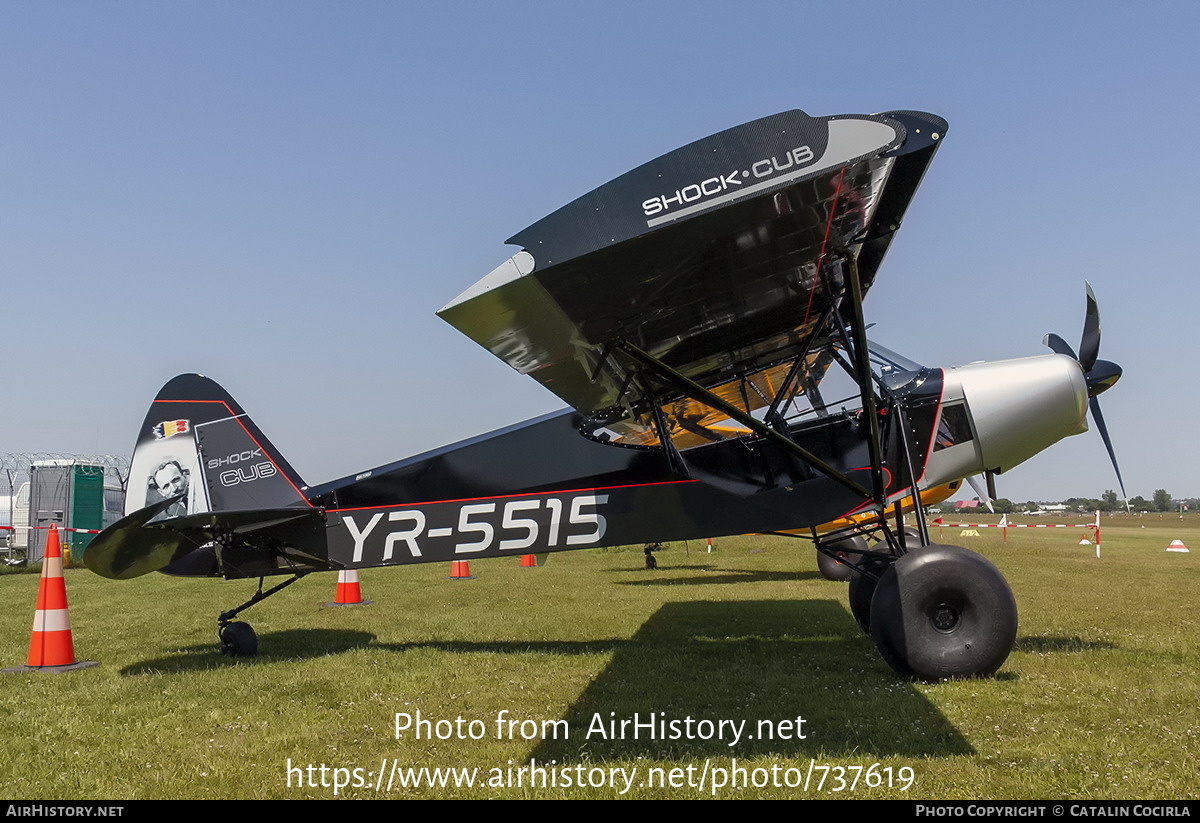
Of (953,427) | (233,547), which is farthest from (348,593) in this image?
(953,427)

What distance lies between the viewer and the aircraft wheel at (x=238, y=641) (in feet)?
25.7

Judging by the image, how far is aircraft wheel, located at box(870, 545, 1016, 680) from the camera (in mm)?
5613

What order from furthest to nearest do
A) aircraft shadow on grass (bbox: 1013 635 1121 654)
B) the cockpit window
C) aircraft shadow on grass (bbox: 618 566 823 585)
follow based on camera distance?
1. aircraft shadow on grass (bbox: 618 566 823 585)
2. aircraft shadow on grass (bbox: 1013 635 1121 654)
3. the cockpit window

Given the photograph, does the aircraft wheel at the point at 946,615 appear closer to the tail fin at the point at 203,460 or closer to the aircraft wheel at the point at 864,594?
the aircraft wheel at the point at 864,594

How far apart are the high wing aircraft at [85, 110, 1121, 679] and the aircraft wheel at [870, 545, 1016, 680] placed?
0.04 ft

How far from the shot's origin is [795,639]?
26.9ft

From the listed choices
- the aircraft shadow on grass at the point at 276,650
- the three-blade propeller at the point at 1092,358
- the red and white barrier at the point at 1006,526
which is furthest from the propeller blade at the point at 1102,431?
the red and white barrier at the point at 1006,526

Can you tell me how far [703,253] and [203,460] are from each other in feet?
18.8

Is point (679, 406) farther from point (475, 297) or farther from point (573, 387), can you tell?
point (475, 297)

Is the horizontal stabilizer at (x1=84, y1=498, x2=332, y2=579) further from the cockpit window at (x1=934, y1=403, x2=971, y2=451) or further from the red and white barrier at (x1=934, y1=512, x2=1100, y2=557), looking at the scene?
the red and white barrier at (x1=934, y1=512, x2=1100, y2=557)

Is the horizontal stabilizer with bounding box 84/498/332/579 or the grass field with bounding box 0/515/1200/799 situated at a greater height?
the horizontal stabilizer with bounding box 84/498/332/579

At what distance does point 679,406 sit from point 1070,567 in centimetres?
1238

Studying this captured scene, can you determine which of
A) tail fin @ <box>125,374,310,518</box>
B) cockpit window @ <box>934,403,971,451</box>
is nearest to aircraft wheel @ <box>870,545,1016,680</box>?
cockpit window @ <box>934,403,971,451</box>

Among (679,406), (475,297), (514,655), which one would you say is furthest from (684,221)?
(514,655)
